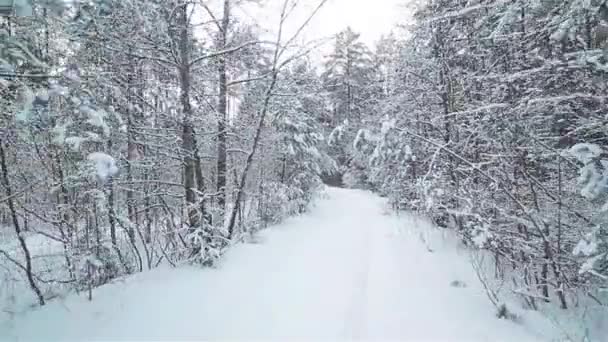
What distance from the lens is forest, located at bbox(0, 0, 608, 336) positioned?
3207 mm

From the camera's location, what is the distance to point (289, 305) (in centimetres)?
405

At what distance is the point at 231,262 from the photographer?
5.57 m

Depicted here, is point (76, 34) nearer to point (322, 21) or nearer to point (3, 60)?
point (3, 60)

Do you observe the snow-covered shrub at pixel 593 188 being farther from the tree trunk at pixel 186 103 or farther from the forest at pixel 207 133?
the tree trunk at pixel 186 103

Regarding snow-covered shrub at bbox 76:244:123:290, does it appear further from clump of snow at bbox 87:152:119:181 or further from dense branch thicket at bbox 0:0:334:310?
clump of snow at bbox 87:152:119:181

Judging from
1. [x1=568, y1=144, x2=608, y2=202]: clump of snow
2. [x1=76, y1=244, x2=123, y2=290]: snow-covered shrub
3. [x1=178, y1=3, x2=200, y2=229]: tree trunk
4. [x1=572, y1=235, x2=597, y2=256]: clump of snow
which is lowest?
[x1=76, y1=244, x2=123, y2=290]: snow-covered shrub

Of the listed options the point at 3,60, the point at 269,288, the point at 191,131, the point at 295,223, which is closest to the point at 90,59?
the point at 191,131

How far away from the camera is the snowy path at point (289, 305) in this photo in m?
3.50

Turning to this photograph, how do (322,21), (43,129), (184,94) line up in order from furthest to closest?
(322,21) < (184,94) < (43,129)

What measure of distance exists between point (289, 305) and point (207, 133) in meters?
3.16

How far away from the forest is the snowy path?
439mm

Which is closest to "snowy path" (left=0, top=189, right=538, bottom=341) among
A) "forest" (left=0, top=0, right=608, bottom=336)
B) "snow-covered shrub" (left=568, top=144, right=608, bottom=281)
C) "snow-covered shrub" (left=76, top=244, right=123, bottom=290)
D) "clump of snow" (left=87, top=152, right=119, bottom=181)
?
"snow-covered shrub" (left=76, top=244, right=123, bottom=290)

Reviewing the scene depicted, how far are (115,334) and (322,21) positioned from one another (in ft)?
18.8

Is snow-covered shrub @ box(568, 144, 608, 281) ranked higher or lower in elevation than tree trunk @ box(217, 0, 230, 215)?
lower
